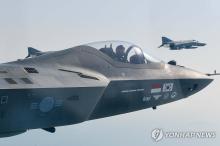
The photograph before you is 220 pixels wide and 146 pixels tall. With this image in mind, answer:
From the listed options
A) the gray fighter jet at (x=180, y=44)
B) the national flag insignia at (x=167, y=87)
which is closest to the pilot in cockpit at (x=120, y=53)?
the national flag insignia at (x=167, y=87)

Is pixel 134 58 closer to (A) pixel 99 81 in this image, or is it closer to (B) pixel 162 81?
(B) pixel 162 81

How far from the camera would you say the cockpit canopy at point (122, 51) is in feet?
50.3

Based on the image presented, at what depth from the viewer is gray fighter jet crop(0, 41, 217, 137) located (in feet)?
33.9

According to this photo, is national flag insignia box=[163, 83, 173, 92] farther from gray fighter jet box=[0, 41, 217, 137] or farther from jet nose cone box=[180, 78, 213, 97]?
jet nose cone box=[180, 78, 213, 97]

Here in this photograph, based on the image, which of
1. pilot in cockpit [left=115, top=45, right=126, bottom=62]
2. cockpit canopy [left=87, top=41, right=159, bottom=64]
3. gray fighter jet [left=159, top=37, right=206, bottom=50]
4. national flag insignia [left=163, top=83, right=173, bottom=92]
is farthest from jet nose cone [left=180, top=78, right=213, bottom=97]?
gray fighter jet [left=159, top=37, right=206, bottom=50]

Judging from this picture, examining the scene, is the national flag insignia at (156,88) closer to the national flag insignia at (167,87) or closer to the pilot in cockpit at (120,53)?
the national flag insignia at (167,87)

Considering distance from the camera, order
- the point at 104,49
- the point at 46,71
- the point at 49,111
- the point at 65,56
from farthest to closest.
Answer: the point at 104,49
the point at 65,56
the point at 46,71
the point at 49,111

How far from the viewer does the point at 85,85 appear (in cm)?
1204

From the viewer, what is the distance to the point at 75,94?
38.2ft

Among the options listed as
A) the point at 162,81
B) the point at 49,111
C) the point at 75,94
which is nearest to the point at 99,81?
the point at 75,94

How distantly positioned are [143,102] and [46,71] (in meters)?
4.48

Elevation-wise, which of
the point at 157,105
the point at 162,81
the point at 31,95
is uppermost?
the point at 31,95

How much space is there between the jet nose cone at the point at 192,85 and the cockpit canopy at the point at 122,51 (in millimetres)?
1832

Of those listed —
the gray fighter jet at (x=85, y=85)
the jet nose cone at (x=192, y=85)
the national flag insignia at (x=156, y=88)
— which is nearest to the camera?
the gray fighter jet at (x=85, y=85)
